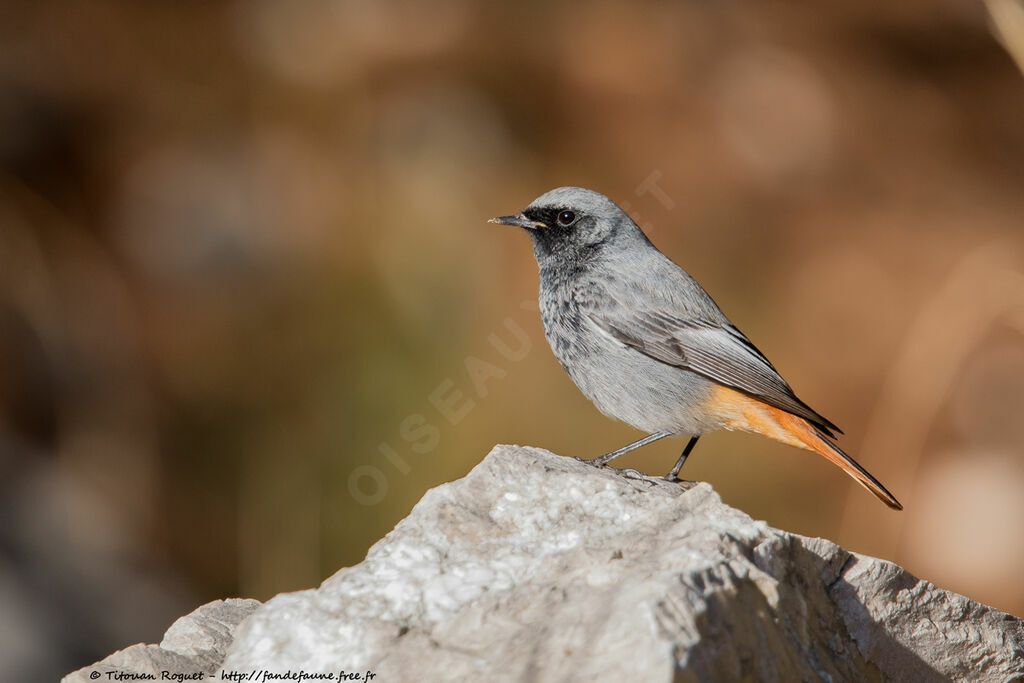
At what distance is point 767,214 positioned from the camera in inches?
345

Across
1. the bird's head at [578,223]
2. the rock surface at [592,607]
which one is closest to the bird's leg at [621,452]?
the rock surface at [592,607]

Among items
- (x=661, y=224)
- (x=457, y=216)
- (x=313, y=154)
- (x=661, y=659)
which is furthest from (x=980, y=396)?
(x=661, y=659)

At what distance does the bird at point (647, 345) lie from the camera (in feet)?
15.2

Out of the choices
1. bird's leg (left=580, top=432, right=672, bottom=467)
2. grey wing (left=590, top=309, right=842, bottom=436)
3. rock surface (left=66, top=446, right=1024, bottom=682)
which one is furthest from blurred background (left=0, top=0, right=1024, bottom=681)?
rock surface (left=66, top=446, right=1024, bottom=682)

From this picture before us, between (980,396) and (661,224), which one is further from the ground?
(661,224)

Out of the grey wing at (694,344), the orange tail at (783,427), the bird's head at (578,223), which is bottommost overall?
the orange tail at (783,427)

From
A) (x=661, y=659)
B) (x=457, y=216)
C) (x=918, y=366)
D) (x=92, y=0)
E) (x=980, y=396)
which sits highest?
(x=92, y=0)

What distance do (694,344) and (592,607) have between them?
2.33 m

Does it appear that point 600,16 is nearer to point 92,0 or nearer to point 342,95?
point 342,95

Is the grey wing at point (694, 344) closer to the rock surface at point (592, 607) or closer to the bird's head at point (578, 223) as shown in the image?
the bird's head at point (578, 223)

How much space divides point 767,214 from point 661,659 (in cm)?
689

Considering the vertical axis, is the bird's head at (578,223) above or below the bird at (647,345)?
above

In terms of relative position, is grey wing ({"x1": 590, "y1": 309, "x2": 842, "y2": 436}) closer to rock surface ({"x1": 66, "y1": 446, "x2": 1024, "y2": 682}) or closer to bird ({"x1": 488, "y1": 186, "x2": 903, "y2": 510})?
bird ({"x1": 488, "y1": 186, "x2": 903, "y2": 510})

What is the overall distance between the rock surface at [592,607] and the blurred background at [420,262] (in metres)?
3.67
